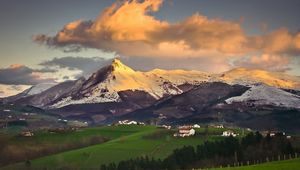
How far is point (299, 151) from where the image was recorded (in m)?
199

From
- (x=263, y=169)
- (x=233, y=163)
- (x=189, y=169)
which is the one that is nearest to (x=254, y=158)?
(x=233, y=163)

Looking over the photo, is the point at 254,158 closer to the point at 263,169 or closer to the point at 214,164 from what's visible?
the point at 214,164

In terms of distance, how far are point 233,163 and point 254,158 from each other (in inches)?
316

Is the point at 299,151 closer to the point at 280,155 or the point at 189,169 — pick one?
the point at 280,155

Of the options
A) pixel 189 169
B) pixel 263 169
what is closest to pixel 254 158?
pixel 189 169

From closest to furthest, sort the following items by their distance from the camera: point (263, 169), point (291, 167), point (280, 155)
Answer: point (291, 167)
point (263, 169)
point (280, 155)

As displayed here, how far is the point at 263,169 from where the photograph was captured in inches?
4040

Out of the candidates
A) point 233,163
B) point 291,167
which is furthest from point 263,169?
point 233,163

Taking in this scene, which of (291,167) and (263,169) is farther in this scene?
(263,169)

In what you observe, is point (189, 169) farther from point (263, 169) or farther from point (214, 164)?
point (263, 169)

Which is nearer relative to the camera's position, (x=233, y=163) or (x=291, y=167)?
(x=291, y=167)

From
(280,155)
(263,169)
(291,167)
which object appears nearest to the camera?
(291,167)

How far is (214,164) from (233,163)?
7.47 m

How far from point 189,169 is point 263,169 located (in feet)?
323
